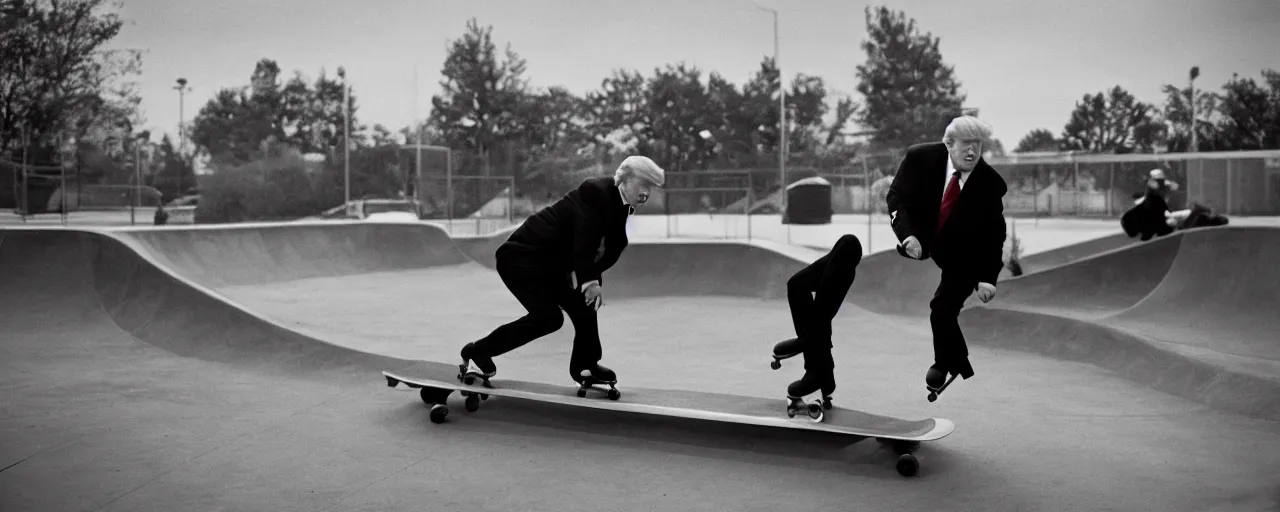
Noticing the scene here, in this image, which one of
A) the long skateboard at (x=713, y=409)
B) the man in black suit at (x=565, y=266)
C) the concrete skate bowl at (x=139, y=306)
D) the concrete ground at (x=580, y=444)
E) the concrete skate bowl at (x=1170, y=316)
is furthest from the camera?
the concrete skate bowl at (x=139, y=306)

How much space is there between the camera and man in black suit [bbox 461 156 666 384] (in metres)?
6.12

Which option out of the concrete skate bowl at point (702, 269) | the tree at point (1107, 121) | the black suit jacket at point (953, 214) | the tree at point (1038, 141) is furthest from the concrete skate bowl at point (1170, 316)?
the tree at point (1038, 141)

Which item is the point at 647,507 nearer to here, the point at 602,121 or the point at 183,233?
the point at 183,233

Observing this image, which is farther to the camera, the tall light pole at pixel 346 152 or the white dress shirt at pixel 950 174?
the tall light pole at pixel 346 152

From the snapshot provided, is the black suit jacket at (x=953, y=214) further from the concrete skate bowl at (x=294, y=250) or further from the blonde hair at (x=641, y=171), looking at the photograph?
the concrete skate bowl at (x=294, y=250)

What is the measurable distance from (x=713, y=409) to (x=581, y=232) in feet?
4.67

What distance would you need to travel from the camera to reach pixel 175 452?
18.9ft

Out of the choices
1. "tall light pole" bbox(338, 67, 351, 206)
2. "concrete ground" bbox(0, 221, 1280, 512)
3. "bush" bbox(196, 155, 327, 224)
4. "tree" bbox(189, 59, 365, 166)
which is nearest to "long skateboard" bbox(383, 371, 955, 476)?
"concrete ground" bbox(0, 221, 1280, 512)

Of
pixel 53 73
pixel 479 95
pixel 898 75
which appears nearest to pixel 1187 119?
pixel 898 75

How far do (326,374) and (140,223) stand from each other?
2220cm

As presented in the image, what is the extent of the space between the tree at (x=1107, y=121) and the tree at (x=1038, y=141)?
544cm

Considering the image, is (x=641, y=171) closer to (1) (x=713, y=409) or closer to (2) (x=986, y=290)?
(1) (x=713, y=409)

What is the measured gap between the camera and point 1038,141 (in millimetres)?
74375

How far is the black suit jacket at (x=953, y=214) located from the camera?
198 inches
